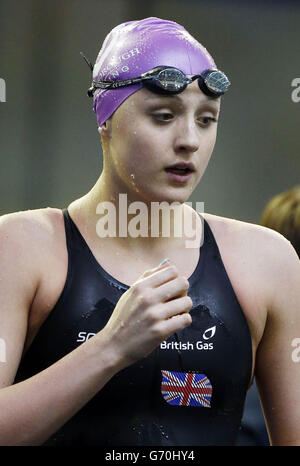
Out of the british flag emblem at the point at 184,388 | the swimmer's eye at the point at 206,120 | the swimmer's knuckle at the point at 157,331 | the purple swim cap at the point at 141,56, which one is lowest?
the british flag emblem at the point at 184,388

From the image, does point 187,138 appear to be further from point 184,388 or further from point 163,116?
point 184,388

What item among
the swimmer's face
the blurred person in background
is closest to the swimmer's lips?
the swimmer's face

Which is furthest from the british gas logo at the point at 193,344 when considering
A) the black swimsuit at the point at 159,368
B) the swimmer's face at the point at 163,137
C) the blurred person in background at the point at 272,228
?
the blurred person in background at the point at 272,228

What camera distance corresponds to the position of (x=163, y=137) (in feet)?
9.06

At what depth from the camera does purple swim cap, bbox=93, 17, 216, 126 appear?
2.89 m

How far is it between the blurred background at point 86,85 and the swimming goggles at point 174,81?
4306mm

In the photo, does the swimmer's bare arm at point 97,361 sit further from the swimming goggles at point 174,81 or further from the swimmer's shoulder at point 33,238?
the swimming goggles at point 174,81

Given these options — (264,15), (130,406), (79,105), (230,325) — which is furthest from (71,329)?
(264,15)

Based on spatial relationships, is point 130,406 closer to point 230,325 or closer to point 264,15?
point 230,325

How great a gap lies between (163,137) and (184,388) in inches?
34.5

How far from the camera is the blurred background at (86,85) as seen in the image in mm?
7152

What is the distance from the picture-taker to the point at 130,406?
2873 mm

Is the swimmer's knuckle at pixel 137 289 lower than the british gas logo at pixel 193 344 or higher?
higher

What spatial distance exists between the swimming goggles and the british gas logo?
0.84 meters
